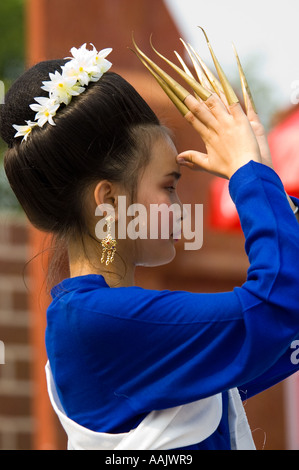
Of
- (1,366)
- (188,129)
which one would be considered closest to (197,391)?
(188,129)

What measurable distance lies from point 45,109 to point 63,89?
0.18 ft

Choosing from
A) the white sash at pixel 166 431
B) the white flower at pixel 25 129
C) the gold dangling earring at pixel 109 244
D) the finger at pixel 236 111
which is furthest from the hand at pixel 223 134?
the white sash at pixel 166 431

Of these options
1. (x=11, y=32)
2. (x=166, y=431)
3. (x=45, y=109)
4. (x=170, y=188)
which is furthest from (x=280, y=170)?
(x=11, y=32)

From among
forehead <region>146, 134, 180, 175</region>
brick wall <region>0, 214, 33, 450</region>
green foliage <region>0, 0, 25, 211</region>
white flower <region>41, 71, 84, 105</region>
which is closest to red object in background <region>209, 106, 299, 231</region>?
forehead <region>146, 134, 180, 175</region>

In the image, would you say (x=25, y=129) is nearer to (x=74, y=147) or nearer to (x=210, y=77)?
(x=74, y=147)

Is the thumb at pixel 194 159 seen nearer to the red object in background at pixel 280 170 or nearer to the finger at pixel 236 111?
the finger at pixel 236 111

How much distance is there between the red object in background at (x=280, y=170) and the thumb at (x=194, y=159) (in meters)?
1.90

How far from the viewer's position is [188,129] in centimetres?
377

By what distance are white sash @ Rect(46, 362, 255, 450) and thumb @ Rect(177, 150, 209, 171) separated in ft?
1.54

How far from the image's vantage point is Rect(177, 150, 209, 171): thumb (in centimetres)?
160

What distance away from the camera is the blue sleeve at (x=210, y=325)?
4.66 ft

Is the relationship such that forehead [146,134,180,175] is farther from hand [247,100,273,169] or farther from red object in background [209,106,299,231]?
red object in background [209,106,299,231]

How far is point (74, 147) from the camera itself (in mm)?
1606

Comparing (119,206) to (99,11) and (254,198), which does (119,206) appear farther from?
(99,11)
